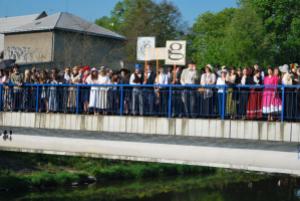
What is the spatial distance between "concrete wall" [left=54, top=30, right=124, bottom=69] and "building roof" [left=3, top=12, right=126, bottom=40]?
1.58 ft

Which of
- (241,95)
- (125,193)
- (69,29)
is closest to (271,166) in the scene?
(241,95)

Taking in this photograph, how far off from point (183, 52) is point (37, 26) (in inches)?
1353

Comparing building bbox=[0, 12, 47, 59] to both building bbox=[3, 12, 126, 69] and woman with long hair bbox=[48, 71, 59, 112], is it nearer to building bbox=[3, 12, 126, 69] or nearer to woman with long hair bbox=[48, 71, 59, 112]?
building bbox=[3, 12, 126, 69]

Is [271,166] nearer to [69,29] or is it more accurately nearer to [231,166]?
[231,166]

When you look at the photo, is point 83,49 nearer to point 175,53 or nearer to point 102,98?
point 102,98

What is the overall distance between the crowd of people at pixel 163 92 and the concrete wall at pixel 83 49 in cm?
A: 2494

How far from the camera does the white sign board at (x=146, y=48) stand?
1451cm

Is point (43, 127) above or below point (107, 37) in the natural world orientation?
below

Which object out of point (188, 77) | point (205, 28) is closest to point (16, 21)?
point (205, 28)

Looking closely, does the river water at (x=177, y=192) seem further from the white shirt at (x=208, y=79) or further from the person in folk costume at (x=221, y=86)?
the person in folk costume at (x=221, y=86)

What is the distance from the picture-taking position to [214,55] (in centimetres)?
4306

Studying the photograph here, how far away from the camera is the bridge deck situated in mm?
12648

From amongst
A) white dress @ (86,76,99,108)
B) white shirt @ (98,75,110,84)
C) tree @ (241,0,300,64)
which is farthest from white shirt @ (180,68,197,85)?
tree @ (241,0,300,64)

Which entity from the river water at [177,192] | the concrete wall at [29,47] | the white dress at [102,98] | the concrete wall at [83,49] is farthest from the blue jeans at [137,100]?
the concrete wall at [29,47]
